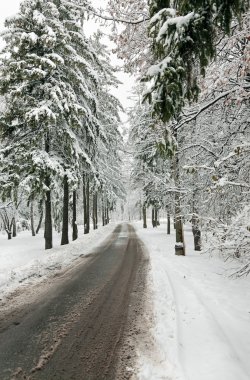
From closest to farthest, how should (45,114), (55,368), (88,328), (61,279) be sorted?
(55,368)
(88,328)
(61,279)
(45,114)

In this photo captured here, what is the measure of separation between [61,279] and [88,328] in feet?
14.7

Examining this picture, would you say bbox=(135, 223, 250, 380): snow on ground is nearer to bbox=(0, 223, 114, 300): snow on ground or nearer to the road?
the road

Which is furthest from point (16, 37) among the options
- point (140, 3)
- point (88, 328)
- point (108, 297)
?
point (88, 328)

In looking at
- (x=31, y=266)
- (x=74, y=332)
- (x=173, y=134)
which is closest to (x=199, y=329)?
(x=74, y=332)

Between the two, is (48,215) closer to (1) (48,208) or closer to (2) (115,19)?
(1) (48,208)

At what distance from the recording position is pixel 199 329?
5.84 metres

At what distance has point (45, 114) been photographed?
14.3 meters

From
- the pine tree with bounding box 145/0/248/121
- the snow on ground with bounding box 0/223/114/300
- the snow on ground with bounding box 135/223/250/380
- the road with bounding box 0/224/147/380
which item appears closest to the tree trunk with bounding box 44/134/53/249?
the snow on ground with bounding box 0/223/114/300

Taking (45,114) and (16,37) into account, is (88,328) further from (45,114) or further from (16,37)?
(16,37)

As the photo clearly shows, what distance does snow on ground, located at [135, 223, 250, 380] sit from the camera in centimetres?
437

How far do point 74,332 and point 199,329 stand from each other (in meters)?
2.25

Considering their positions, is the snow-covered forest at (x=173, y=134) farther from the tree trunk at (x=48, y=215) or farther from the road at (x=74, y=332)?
the road at (x=74, y=332)

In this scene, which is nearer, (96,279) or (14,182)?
(96,279)

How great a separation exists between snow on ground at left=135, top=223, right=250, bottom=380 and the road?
0.51m
